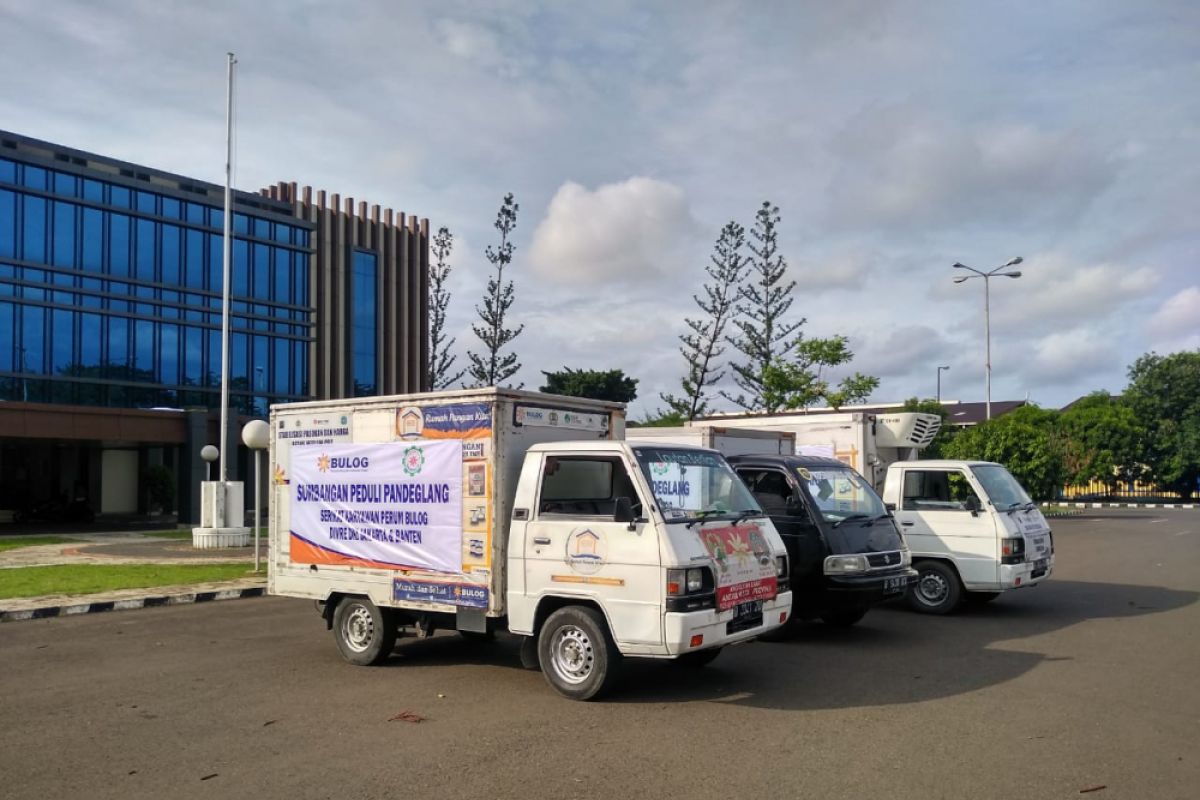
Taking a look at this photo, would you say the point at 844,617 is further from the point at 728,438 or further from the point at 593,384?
the point at 593,384

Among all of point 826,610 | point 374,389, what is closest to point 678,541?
point 826,610

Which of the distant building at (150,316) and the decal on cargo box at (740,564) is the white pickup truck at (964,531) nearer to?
the decal on cargo box at (740,564)

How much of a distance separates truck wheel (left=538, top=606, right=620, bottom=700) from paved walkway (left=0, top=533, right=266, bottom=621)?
27.7 feet

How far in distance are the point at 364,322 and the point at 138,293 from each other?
11.7 meters

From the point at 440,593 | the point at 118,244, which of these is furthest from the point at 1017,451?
the point at 118,244

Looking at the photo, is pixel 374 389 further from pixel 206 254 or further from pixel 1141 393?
pixel 1141 393

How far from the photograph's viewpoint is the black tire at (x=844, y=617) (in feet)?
36.3

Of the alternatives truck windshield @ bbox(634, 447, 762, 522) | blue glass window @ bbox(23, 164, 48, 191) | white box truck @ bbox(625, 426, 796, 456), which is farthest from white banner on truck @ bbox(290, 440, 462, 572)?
blue glass window @ bbox(23, 164, 48, 191)

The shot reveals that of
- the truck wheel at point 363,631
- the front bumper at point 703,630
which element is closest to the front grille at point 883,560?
the front bumper at point 703,630

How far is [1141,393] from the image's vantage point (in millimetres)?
62438

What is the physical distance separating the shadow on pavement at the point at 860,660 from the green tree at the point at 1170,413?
5250cm

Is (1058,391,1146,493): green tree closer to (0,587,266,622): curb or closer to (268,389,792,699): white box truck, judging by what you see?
(0,587,266,622): curb

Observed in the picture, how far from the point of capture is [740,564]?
7.80 m

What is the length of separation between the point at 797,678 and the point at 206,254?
3992 cm
